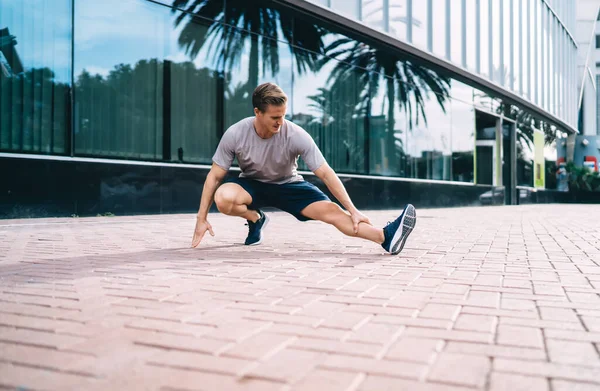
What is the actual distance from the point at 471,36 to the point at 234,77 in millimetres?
9484

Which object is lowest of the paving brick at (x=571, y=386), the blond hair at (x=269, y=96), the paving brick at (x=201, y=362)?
the paving brick at (x=571, y=386)

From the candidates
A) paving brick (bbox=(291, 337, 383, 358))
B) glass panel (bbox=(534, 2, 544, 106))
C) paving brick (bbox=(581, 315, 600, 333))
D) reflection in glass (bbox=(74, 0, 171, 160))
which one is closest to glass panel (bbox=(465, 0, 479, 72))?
glass panel (bbox=(534, 2, 544, 106))

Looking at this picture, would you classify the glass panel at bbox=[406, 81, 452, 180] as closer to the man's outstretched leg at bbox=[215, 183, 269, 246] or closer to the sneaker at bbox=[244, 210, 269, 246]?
the sneaker at bbox=[244, 210, 269, 246]

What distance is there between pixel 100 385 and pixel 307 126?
11.3m

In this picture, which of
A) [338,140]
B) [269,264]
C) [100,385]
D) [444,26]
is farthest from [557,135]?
[100,385]

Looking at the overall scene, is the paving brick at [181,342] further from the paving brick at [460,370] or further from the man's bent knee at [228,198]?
the man's bent knee at [228,198]

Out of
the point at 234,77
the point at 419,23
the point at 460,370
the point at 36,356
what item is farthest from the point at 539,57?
the point at 36,356

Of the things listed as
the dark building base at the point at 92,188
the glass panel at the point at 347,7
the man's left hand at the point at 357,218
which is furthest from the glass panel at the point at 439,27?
the man's left hand at the point at 357,218

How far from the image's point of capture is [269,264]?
4039mm

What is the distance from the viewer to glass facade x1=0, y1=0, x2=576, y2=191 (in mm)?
8320

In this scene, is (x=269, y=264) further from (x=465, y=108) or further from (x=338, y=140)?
(x=465, y=108)

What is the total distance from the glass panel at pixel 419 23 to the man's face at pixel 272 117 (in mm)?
10681

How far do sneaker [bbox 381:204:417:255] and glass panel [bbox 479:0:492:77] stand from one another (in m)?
15.0

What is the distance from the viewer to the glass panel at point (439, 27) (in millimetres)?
15328
